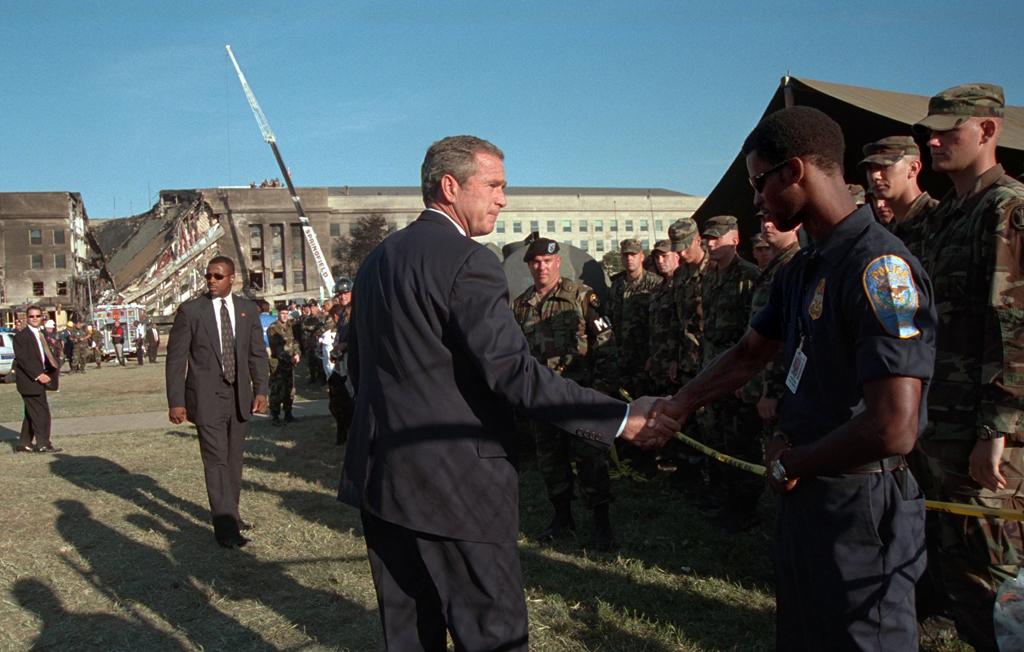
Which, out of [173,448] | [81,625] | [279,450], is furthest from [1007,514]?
[173,448]

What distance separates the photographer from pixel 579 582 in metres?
5.01

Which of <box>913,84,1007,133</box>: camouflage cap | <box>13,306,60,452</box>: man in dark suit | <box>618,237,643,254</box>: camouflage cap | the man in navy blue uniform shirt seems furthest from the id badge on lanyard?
<box>13,306,60,452</box>: man in dark suit

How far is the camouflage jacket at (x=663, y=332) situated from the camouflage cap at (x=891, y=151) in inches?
132

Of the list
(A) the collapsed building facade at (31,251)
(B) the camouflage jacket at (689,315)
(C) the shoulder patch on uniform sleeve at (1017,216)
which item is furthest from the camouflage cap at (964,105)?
(A) the collapsed building facade at (31,251)

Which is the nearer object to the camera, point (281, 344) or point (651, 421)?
point (651, 421)

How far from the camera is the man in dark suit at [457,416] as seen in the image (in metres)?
2.59

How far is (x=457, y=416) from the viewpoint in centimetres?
264

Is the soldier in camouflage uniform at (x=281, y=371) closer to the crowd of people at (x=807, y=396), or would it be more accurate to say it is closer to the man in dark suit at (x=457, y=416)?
the crowd of people at (x=807, y=396)

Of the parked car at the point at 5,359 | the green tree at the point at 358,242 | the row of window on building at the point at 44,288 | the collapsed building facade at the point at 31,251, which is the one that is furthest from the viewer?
the green tree at the point at 358,242

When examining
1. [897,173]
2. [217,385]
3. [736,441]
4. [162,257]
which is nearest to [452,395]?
[897,173]

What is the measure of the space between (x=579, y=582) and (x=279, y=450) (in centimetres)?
672

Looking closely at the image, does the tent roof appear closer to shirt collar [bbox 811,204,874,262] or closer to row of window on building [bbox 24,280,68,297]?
shirt collar [bbox 811,204,874,262]

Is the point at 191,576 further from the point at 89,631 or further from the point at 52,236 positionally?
the point at 52,236

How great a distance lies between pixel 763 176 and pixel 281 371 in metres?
12.3
